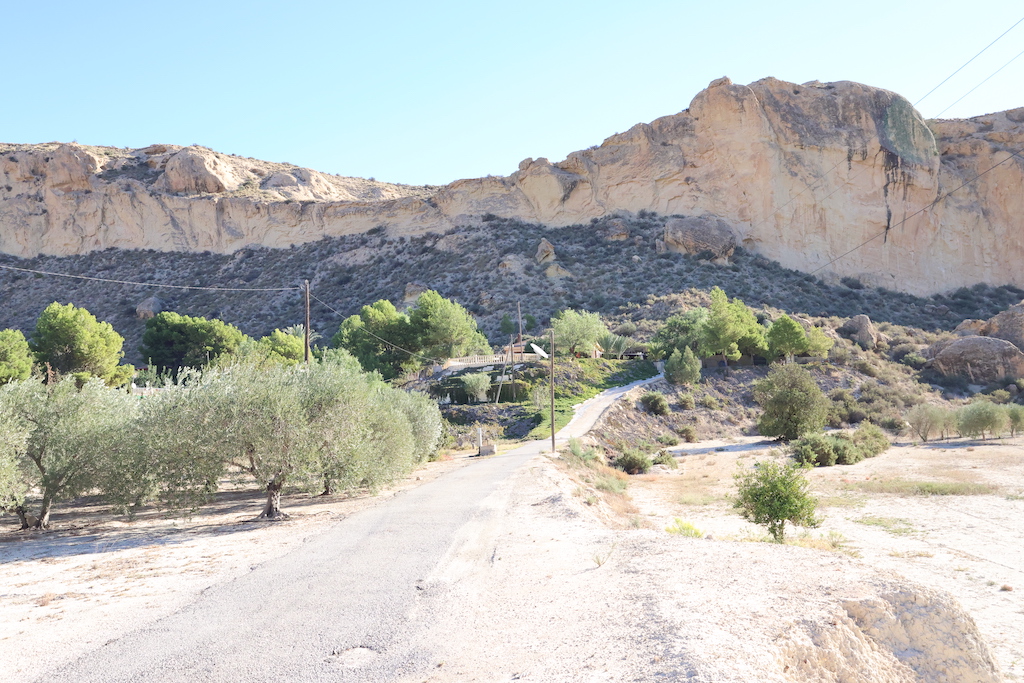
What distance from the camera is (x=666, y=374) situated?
3928 centimetres

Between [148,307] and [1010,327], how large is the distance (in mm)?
65179

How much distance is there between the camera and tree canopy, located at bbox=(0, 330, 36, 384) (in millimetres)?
27594

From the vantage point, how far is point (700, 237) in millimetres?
54594

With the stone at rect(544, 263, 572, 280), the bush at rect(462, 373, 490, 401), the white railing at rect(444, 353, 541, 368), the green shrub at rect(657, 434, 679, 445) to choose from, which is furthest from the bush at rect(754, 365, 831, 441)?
the stone at rect(544, 263, 572, 280)

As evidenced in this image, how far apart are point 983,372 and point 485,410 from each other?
102ft

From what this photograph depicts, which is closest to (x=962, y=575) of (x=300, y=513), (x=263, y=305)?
(x=300, y=513)

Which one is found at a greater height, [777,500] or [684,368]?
[684,368]

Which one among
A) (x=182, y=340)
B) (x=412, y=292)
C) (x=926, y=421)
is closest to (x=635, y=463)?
(x=926, y=421)

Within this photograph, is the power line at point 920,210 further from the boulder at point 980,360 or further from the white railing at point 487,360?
the white railing at point 487,360

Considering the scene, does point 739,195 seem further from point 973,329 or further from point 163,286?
point 163,286

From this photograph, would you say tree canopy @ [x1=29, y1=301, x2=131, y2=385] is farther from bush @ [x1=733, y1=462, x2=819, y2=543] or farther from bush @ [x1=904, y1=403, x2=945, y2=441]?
bush @ [x1=904, y1=403, x2=945, y2=441]

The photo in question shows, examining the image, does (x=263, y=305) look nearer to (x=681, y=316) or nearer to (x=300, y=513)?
(x=681, y=316)

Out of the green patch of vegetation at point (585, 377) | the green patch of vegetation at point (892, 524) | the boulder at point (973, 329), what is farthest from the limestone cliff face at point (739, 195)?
the green patch of vegetation at point (892, 524)

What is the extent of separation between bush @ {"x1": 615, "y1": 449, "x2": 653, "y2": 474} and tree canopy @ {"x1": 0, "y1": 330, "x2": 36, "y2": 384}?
81.8 feet
